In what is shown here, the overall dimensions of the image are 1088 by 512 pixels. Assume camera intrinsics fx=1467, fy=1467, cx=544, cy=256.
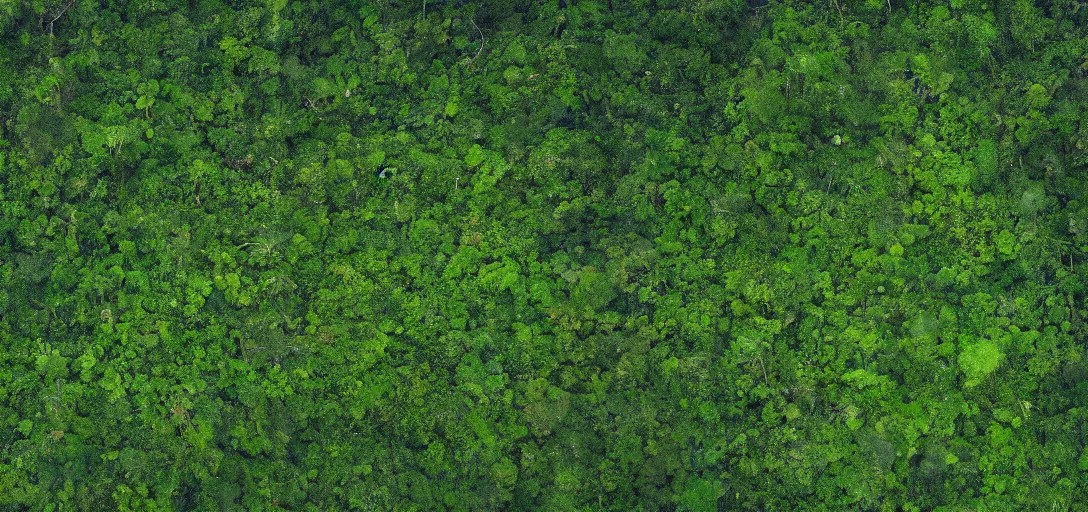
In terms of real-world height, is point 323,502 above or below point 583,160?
below

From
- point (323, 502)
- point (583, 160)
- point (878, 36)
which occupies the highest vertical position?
point (878, 36)

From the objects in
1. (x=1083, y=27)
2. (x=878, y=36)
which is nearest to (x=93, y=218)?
(x=878, y=36)

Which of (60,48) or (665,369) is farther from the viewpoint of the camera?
(60,48)

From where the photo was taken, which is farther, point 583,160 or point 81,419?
point 583,160

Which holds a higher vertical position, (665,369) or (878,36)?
(878,36)

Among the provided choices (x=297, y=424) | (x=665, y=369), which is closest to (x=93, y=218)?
(x=297, y=424)

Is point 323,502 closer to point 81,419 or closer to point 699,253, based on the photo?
point 81,419

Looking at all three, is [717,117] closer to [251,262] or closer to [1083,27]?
[1083,27]
